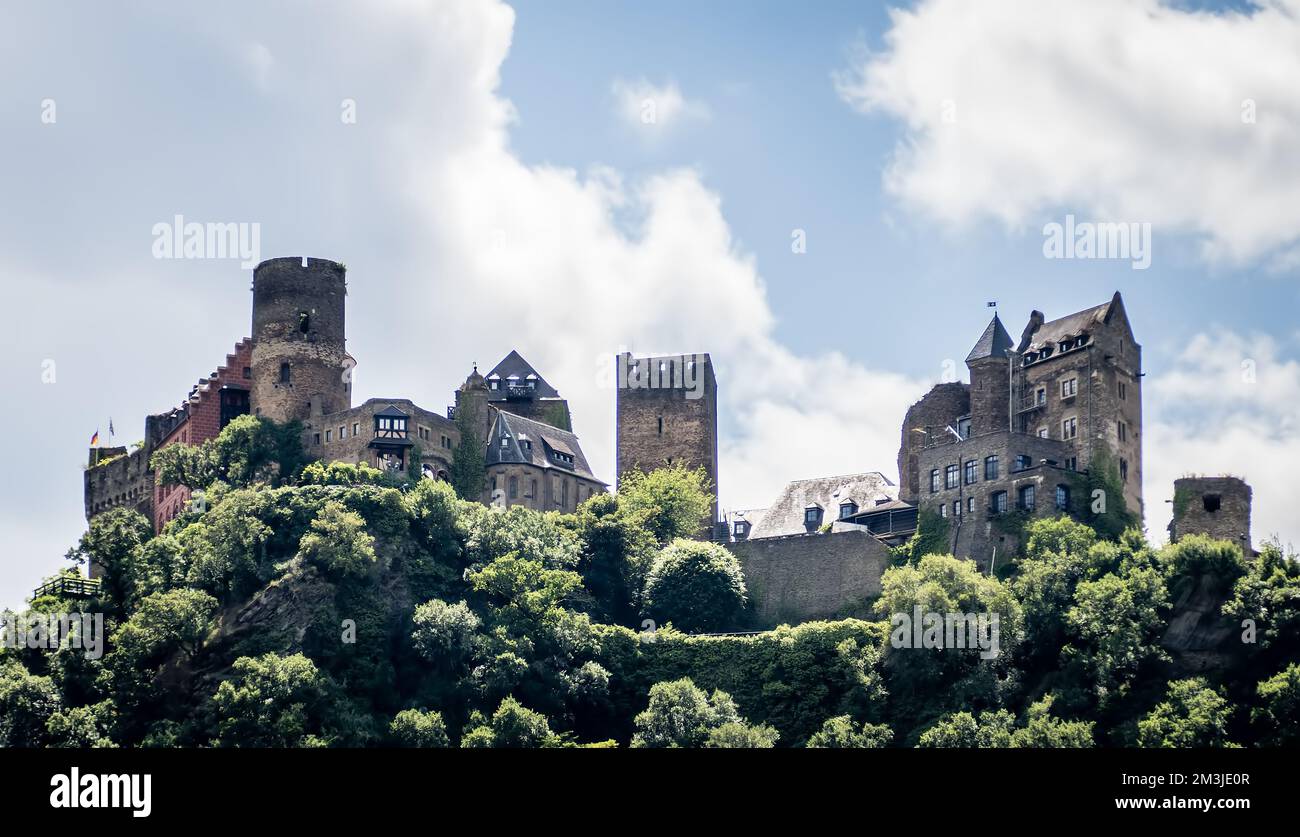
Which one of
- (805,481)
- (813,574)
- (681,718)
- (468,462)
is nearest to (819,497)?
(805,481)

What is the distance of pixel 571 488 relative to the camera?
116 m

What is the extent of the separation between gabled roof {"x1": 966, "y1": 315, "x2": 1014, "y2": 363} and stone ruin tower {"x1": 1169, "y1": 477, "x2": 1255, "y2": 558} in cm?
1173

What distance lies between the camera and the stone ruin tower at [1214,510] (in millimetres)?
98500

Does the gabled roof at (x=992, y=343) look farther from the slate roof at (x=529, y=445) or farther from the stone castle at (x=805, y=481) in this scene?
the slate roof at (x=529, y=445)

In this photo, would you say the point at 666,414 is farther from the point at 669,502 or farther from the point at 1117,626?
the point at 1117,626

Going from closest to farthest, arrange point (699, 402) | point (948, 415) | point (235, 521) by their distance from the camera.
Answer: point (235, 521), point (948, 415), point (699, 402)

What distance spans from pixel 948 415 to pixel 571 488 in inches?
759

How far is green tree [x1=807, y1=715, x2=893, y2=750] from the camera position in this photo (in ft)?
292

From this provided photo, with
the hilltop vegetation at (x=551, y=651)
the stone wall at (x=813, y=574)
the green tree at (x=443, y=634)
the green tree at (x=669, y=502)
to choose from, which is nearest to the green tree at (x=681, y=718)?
the hilltop vegetation at (x=551, y=651)

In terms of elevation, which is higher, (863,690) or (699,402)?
(699,402)

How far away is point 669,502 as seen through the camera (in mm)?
111750
